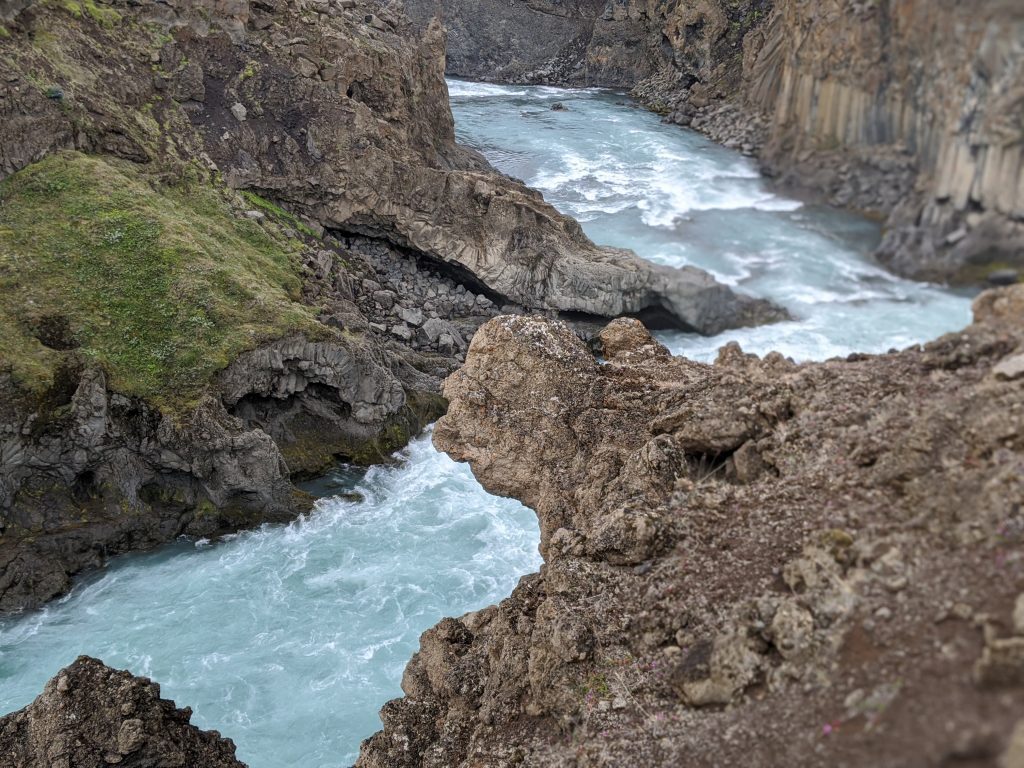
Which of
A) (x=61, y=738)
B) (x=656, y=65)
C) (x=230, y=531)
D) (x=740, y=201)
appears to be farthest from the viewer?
(x=656, y=65)

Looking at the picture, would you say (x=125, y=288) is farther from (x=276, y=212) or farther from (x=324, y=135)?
(x=324, y=135)

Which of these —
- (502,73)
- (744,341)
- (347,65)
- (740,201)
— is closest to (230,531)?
(744,341)

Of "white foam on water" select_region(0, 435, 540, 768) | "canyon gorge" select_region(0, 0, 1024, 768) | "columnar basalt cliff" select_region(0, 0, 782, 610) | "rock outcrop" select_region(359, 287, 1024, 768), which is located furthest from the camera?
"columnar basalt cliff" select_region(0, 0, 782, 610)

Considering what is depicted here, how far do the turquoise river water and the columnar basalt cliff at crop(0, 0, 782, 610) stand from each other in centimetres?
97

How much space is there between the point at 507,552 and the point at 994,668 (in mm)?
17971

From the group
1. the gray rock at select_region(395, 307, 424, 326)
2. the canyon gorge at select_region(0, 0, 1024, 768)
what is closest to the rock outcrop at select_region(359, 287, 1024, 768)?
the canyon gorge at select_region(0, 0, 1024, 768)

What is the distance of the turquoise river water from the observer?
17359 millimetres

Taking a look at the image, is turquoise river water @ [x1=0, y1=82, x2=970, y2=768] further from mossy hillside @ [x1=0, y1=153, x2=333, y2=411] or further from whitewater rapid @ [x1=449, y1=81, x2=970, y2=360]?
mossy hillside @ [x1=0, y1=153, x2=333, y2=411]

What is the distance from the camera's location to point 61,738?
13.1m

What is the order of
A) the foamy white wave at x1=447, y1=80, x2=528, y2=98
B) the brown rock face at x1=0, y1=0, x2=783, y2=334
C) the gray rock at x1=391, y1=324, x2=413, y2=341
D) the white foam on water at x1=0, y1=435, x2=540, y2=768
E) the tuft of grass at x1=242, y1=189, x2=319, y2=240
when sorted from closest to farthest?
the white foam on water at x1=0, y1=435, x2=540, y2=768 → the gray rock at x1=391, y1=324, x2=413, y2=341 → the brown rock face at x1=0, y1=0, x2=783, y2=334 → the tuft of grass at x1=242, y1=189, x2=319, y2=240 → the foamy white wave at x1=447, y1=80, x2=528, y2=98

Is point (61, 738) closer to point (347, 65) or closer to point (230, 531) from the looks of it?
point (230, 531)

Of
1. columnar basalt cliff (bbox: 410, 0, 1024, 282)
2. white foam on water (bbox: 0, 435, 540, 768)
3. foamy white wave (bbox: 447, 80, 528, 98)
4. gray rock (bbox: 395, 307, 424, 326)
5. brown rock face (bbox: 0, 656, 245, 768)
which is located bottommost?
white foam on water (bbox: 0, 435, 540, 768)

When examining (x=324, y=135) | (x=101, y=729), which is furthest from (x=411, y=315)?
(x=101, y=729)

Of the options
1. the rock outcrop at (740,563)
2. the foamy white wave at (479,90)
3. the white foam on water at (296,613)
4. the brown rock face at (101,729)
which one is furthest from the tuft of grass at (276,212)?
the foamy white wave at (479,90)
